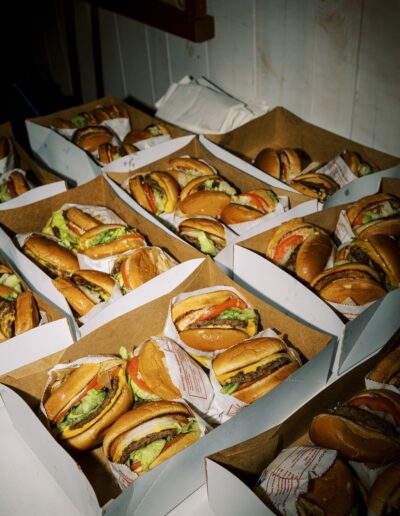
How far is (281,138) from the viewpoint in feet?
9.05

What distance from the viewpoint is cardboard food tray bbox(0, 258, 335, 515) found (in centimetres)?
113

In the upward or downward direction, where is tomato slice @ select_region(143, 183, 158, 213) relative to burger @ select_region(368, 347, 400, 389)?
upward

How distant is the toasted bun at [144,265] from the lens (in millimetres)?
1735

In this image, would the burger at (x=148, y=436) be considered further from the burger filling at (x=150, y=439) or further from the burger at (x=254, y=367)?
the burger at (x=254, y=367)

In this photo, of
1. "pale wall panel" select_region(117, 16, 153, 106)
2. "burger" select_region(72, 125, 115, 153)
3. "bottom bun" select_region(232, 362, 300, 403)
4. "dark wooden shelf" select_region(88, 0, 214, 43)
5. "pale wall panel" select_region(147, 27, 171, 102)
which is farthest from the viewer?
"pale wall panel" select_region(117, 16, 153, 106)

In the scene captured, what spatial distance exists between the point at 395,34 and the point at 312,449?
183cm

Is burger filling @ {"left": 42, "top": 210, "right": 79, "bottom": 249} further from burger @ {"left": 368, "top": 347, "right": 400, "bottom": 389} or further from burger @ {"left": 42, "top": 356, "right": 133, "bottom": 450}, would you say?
burger @ {"left": 368, "top": 347, "right": 400, "bottom": 389}

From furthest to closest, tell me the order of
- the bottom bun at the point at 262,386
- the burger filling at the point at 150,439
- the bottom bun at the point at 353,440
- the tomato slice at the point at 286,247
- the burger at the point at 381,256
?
the tomato slice at the point at 286,247
the burger at the point at 381,256
the bottom bun at the point at 262,386
the burger filling at the point at 150,439
the bottom bun at the point at 353,440

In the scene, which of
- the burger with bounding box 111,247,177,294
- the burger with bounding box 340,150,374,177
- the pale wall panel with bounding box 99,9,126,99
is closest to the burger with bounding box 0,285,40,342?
the burger with bounding box 111,247,177,294

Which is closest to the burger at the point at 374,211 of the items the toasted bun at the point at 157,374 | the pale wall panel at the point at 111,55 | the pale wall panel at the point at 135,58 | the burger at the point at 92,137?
the toasted bun at the point at 157,374

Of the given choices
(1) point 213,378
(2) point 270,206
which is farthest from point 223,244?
(1) point 213,378

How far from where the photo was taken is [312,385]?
1342 mm

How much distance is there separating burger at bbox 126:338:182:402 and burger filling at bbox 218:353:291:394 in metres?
0.15

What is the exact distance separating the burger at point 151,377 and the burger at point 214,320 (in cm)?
13
